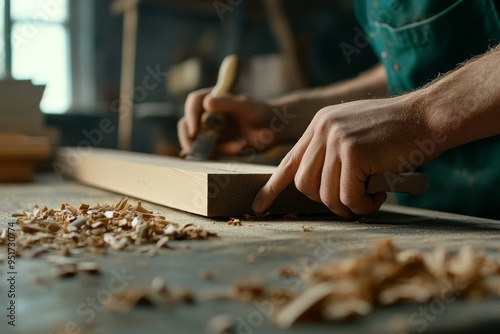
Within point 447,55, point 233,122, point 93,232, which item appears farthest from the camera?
point 233,122

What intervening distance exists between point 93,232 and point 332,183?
1.34ft

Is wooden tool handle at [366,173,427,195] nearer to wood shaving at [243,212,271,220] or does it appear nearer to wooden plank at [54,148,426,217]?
wooden plank at [54,148,426,217]

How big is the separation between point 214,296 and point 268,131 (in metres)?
1.24

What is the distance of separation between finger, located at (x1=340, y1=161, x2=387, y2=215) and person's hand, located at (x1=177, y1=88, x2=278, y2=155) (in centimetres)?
70

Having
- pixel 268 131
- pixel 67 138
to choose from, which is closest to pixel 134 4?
pixel 67 138

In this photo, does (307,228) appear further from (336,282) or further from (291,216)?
(336,282)

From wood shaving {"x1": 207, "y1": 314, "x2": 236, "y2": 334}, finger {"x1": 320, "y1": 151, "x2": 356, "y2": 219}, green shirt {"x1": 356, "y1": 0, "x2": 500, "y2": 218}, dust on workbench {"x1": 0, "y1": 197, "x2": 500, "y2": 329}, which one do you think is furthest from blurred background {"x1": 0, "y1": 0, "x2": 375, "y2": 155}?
wood shaving {"x1": 207, "y1": 314, "x2": 236, "y2": 334}

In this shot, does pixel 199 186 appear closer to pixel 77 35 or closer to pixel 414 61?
pixel 414 61

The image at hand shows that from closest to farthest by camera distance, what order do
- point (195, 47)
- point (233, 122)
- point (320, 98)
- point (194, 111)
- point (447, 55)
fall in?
point (447, 55) < point (194, 111) < point (233, 122) < point (320, 98) < point (195, 47)

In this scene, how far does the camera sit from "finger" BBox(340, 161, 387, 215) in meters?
0.97

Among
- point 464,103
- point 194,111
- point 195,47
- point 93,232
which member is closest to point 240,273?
point 93,232

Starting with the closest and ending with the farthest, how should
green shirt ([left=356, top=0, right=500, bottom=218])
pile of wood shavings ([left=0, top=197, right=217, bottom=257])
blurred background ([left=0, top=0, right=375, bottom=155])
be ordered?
pile of wood shavings ([left=0, top=197, right=217, bottom=257]) < green shirt ([left=356, top=0, right=500, bottom=218]) < blurred background ([left=0, top=0, right=375, bottom=155])

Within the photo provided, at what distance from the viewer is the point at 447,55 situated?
4.95ft

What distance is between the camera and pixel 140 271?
2.14 ft
